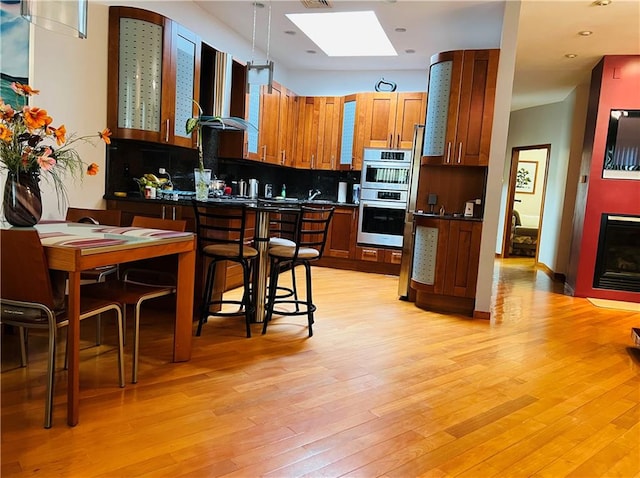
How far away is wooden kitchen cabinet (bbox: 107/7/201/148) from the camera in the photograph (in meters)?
3.62

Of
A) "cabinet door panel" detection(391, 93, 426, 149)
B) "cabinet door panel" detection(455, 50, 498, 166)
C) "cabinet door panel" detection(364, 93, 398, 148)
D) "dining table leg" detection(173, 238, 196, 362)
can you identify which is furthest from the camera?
"cabinet door panel" detection(364, 93, 398, 148)

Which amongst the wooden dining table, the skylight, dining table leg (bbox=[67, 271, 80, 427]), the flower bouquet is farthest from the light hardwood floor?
the skylight

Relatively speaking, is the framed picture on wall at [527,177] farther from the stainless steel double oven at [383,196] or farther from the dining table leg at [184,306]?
the dining table leg at [184,306]

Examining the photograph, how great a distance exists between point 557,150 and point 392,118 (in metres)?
3.08

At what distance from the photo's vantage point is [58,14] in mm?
2064

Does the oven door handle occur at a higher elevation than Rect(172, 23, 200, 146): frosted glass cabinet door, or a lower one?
lower

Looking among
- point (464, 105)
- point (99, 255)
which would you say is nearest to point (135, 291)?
point (99, 255)

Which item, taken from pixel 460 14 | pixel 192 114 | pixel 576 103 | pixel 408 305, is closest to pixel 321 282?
pixel 408 305

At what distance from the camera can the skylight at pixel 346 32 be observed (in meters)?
4.74

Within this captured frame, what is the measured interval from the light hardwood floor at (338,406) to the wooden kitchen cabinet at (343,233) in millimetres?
2451

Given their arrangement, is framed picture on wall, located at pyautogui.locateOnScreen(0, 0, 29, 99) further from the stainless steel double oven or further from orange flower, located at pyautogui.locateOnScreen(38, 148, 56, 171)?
the stainless steel double oven

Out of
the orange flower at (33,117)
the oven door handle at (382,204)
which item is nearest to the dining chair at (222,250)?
the orange flower at (33,117)

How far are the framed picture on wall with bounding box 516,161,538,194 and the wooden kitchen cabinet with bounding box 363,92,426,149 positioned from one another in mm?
5190

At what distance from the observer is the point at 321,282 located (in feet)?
17.1
